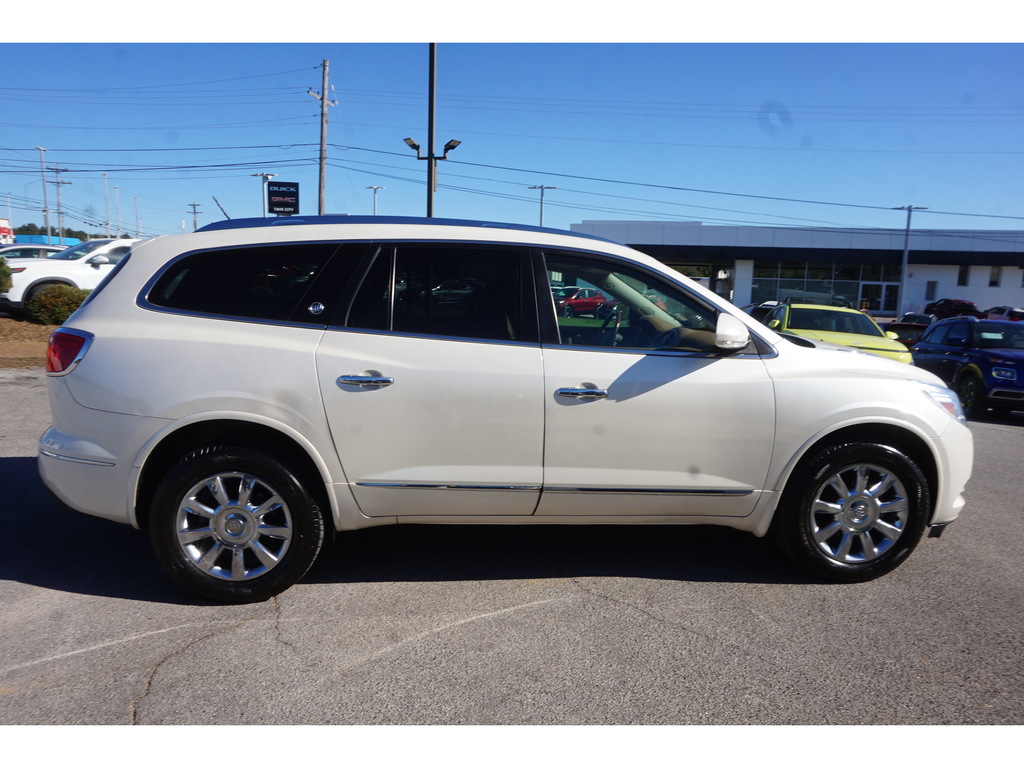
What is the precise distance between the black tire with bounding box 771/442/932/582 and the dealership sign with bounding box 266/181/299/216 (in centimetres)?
3330

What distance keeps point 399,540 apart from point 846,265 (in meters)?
54.4

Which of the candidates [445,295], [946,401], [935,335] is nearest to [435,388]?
[445,295]

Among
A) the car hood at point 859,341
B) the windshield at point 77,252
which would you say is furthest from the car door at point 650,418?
the windshield at point 77,252

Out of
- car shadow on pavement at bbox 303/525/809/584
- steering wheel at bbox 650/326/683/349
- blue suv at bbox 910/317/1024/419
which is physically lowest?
car shadow on pavement at bbox 303/525/809/584

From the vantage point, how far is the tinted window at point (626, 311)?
160 inches

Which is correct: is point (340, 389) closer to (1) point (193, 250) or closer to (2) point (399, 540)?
(1) point (193, 250)

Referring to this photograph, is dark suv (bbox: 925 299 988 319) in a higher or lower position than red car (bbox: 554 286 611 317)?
higher

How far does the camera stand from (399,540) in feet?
16.1

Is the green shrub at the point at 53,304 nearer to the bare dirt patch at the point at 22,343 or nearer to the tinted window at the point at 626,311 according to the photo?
the bare dirt patch at the point at 22,343

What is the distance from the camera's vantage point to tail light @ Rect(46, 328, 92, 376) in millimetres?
3850

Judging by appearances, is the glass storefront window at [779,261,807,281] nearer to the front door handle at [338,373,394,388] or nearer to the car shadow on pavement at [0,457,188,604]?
the car shadow on pavement at [0,457,188,604]

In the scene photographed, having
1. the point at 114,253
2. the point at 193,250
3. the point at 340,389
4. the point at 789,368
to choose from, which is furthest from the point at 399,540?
the point at 114,253

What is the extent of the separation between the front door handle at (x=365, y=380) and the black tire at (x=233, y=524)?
54 cm

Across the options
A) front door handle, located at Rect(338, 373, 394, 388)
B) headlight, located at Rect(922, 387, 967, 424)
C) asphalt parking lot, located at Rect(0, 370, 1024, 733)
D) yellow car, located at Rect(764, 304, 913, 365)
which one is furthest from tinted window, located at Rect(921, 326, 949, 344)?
front door handle, located at Rect(338, 373, 394, 388)
